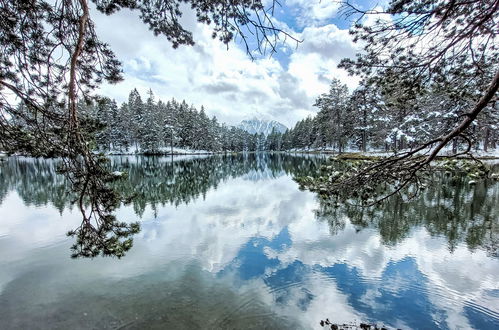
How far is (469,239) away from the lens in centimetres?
845

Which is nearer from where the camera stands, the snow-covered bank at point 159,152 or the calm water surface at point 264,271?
the calm water surface at point 264,271

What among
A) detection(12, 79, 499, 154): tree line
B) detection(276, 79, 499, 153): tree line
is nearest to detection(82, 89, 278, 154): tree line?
detection(12, 79, 499, 154): tree line

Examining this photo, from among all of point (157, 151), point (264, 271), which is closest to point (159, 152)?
point (157, 151)

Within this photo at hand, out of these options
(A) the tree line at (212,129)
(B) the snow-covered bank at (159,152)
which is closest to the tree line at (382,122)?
(A) the tree line at (212,129)

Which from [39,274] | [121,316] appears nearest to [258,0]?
[121,316]

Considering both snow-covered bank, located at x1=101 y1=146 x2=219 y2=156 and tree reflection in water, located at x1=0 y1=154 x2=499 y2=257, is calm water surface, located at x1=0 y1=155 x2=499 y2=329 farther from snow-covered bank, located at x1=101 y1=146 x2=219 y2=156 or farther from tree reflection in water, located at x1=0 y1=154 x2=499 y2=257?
snow-covered bank, located at x1=101 y1=146 x2=219 y2=156

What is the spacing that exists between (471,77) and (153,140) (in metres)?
63.9

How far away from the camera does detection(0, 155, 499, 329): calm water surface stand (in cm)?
499

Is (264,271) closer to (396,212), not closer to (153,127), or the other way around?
(396,212)

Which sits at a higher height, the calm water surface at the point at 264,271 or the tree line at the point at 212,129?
the tree line at the point at 212,129

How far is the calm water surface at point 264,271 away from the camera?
16.4 feet

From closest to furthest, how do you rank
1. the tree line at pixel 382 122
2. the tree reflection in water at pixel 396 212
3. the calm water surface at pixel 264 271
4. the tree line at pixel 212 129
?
1. the tree line at pixel 382 122
2. the calm water surface at pixel 264 271
3. the tree reflection in water at pixel 396 212
4. the tree line at pixel 212 129

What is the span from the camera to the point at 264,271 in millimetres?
6777

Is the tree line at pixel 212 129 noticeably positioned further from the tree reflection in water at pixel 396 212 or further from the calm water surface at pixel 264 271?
the calm water surface at pixel 264 271
